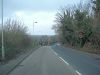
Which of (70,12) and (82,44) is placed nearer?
(82,44)

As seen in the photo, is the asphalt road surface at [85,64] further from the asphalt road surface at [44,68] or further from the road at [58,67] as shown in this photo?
the asphalt road surface at [44,68]

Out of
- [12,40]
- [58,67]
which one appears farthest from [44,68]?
[12,40]

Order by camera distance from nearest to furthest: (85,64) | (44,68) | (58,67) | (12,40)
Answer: (44,68), (58,67), (85,64), (12,40)

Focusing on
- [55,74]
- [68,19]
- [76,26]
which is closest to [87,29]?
[76,26]

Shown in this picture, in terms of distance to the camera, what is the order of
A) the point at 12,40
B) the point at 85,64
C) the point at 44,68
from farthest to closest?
the point at 12,40 → the point at 85,64 → the point at 44,68

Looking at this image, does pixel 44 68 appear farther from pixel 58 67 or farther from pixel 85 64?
pixel 85 64

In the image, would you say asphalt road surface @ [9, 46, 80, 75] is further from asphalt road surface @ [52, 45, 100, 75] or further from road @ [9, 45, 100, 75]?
asphalt road surface @ [52, 45, 100, 75]

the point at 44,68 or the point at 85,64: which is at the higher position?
the point at 44,68

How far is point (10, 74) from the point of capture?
57.2 feet

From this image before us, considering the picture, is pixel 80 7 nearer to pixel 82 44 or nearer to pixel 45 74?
pixel 82 44

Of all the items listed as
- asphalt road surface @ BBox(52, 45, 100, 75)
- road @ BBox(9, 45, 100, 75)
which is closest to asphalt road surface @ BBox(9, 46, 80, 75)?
road @ BBox(9, 45, 100, 75)

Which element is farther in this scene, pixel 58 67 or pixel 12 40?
pixel 12 40

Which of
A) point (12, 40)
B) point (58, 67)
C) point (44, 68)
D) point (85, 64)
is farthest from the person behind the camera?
point (12, 40)

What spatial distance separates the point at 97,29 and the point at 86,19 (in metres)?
23.5
